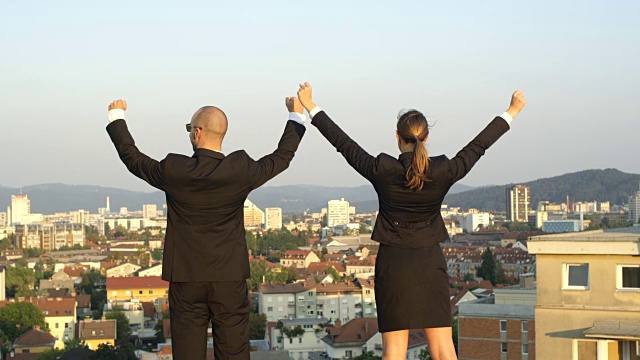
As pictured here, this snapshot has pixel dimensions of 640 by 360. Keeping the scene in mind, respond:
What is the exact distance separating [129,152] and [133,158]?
4cm

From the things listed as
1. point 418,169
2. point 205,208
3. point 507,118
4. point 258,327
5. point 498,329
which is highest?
point 507,118

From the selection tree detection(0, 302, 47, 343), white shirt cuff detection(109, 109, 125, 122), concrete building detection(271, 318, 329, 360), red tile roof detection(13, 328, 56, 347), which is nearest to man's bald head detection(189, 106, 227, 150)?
white shirt cuff detection(109, 109, 125, 122)

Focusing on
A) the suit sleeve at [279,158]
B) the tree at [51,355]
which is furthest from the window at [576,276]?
the tree at [51,355]

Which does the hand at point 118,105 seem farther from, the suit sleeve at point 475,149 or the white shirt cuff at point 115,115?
the suit sleeve at point 475,149

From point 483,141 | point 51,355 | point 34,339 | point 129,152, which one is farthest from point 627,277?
point 34,339

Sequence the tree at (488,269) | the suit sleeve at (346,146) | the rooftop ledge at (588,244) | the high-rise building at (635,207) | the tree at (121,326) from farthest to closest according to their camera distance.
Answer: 1. the high-rise building at (635,207)
2. the tree at (488,269)
3. the tree at (121,326)
4. the rooftop ledge at (588,244)
5. the suit sleeve at (346,146)

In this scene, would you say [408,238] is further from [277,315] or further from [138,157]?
[277,315]

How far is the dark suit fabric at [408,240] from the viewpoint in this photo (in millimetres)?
4309

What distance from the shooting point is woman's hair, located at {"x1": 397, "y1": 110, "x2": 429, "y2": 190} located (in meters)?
4.23

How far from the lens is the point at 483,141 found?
14.9ft

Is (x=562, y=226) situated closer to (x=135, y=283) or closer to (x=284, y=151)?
(x=135, y=283)

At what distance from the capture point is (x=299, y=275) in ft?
290

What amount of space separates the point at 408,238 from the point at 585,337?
7.14 metres

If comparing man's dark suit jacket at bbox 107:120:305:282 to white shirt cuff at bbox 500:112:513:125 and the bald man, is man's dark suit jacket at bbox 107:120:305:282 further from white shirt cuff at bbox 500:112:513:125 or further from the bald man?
white shirt cuff at bbox 500:112:513:125
